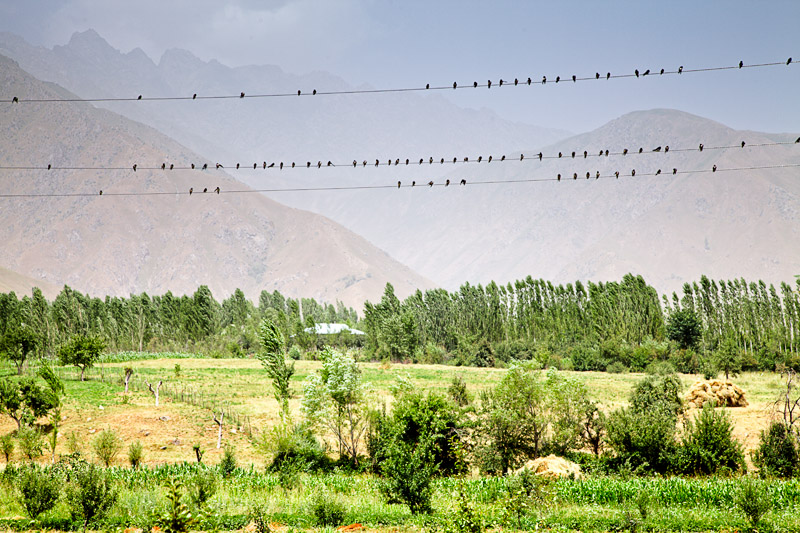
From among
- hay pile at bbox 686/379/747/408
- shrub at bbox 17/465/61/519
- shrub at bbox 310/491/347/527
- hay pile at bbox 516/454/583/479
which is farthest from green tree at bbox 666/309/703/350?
shrub at bbox 17/465/61/519

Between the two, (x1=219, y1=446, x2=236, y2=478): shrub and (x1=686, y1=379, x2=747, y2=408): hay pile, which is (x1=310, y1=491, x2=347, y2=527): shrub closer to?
(x1=219, y1=446, x2=236, y2=478): shrub

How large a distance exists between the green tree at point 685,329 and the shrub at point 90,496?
210 ft

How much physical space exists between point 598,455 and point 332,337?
248 feet

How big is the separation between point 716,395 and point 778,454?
31.5ft

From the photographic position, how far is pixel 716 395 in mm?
29812

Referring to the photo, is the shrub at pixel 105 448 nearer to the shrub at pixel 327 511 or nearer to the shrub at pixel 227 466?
the shrub at pixel 227 466

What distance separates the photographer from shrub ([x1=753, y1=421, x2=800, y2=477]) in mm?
20172

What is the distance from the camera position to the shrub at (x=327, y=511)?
16172 mm

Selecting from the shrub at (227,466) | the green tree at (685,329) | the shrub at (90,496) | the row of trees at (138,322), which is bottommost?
the shrub at (227,466)

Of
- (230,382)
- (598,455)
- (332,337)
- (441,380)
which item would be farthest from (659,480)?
(332,337)

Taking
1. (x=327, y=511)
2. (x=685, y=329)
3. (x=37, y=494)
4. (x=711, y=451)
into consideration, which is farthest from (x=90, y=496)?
(x=685, y=329)

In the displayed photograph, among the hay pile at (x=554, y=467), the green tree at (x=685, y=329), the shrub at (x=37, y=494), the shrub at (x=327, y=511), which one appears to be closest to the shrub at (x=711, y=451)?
the hay pile at (x=554, y=467)

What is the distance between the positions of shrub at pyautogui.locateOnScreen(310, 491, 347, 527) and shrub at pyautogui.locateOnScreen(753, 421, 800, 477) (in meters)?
14.2

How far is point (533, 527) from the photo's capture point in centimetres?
1542
